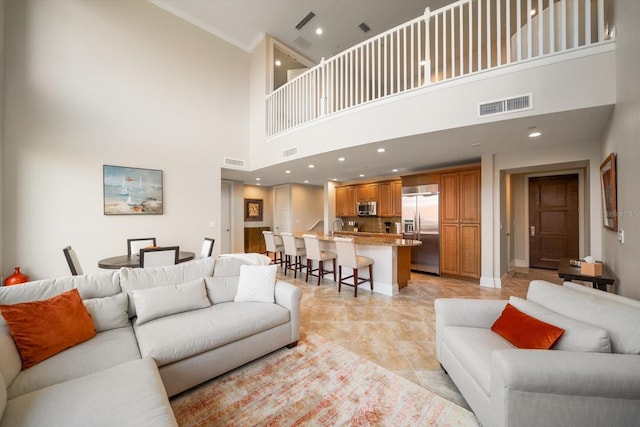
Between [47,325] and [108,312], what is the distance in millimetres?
364

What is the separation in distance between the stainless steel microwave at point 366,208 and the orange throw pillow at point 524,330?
4.79m

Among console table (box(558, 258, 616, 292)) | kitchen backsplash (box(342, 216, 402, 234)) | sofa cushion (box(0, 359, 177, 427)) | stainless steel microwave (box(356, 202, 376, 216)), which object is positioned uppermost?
stainless steel microwave (box(356, 202, 376, 216))

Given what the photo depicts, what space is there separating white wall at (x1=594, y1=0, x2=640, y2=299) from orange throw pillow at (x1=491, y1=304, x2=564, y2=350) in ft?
2.93

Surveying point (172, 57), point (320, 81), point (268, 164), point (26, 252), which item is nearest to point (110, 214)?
point (26, 252)

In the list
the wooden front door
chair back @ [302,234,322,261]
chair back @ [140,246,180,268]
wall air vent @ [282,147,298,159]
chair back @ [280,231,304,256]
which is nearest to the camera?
chair back @ [140,246,180,268]

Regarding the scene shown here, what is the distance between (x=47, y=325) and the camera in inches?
62.0

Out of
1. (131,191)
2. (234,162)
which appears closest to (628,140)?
(234,162)

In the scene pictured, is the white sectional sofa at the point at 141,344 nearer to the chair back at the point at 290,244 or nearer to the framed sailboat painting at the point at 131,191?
the chair back at the point at 290,244

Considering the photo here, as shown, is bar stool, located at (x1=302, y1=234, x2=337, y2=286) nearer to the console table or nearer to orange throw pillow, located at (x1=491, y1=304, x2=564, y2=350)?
orange throw pillow, located at (x1=491, y1=304, x2=564, y2=350)

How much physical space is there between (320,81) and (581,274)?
4.54 m

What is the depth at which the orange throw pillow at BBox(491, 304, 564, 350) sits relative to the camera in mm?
1448

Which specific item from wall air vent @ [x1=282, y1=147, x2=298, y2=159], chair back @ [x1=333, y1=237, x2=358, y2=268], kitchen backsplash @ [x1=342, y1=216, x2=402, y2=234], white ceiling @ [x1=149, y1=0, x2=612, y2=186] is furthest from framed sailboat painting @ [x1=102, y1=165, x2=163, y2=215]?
kitchen backsplash @ [x1=342, y1=216, x2=402, y2=234]

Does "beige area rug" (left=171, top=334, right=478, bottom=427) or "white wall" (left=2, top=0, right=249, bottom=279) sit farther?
"white wall" (left=2, top=0, right=249, bottom=279)

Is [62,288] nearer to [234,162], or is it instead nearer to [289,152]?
[289,152]
